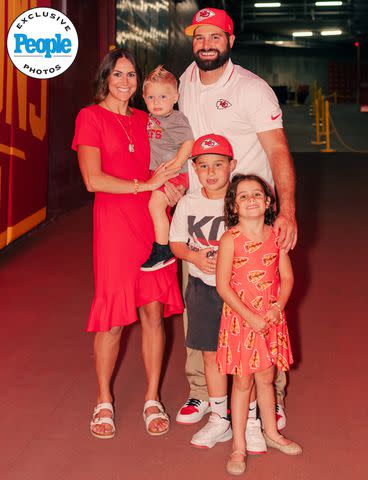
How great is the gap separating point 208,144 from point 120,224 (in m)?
0.60

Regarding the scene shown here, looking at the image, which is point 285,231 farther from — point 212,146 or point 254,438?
point 254,438

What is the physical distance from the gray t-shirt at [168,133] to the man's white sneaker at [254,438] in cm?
122

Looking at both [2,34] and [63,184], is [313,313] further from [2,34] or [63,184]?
[63,184]

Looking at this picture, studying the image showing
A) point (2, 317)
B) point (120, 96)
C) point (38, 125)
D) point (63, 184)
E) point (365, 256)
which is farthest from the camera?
point (63, 184)

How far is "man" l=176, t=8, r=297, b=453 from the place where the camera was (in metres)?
3.41

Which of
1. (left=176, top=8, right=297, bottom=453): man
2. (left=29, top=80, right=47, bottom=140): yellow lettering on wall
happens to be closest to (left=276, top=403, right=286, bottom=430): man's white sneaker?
(left=176, top=8, right=297, bottom=453): man

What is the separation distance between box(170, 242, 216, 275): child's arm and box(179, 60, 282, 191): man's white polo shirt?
0.34m

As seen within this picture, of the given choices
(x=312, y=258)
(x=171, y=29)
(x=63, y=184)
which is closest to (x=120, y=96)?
(x=312, y=258)

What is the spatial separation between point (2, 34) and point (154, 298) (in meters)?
4.64

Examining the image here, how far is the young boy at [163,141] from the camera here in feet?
11.1

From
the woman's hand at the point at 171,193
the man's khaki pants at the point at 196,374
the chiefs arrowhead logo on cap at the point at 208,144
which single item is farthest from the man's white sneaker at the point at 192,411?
the chiefs arrowhead logo on cap at the point at 208,144

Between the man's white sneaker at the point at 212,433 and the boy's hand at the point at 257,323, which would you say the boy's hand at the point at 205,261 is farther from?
the man's white sneaker at the point at 212,433

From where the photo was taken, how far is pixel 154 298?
11.9 ft

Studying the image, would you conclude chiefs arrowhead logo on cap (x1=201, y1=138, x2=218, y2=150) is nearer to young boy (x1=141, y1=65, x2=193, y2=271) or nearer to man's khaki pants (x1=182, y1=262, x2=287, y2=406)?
young boy (x1=141, y1=65, x2=193, y2=271)
